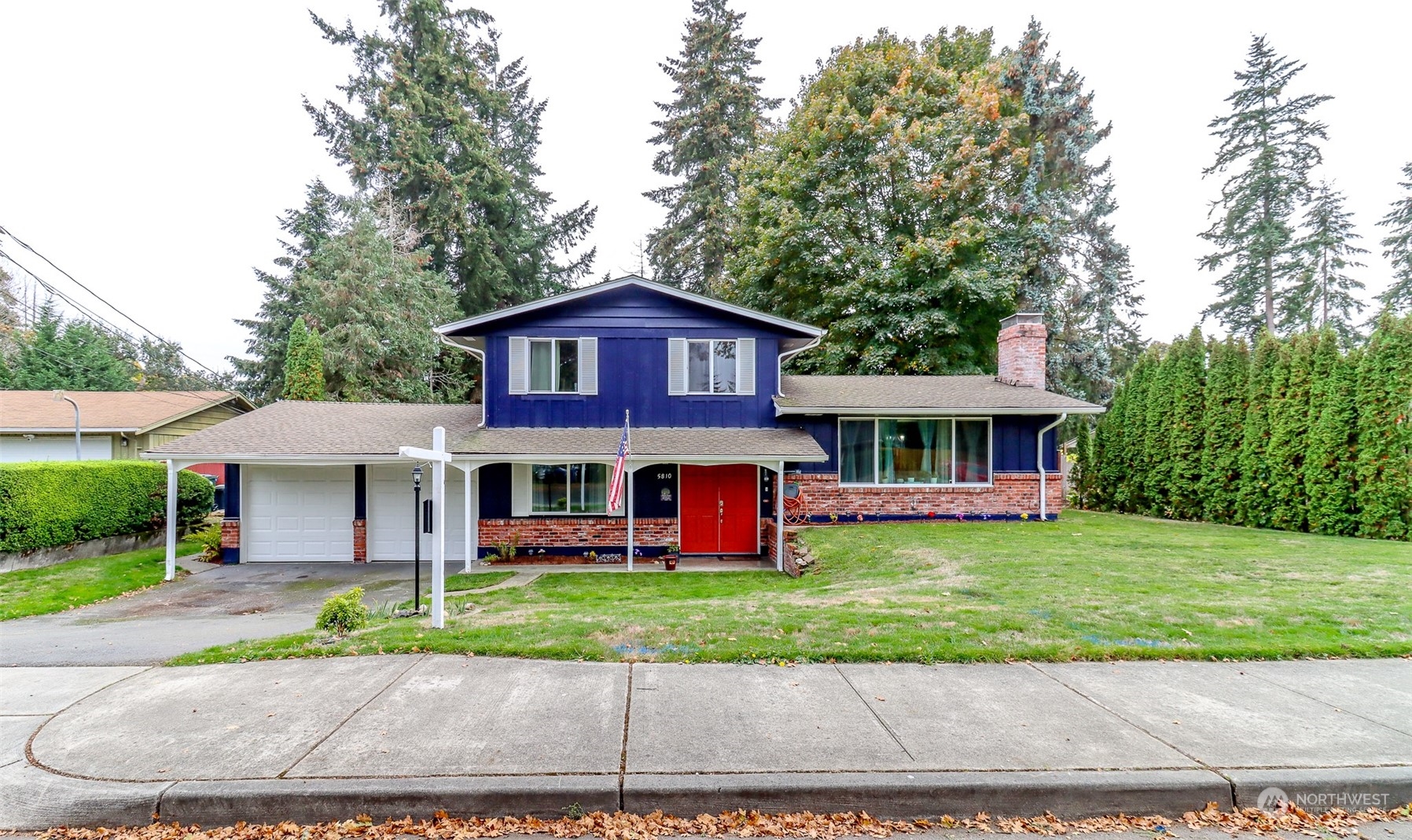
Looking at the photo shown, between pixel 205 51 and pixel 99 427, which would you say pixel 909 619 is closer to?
pixel 205 51

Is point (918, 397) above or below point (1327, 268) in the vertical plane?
below

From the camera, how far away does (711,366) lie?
13031mm

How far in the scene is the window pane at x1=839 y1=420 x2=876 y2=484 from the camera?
13.3m

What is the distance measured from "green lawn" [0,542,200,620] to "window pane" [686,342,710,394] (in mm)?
10330

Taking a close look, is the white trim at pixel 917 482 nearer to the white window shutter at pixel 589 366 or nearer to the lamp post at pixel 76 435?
the white window shutter at pixel 589 366

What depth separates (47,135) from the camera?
11.2 m

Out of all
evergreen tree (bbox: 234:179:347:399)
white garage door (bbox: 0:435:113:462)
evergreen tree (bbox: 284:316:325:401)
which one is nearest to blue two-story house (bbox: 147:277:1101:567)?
evergreen tree (bbox: 284:316:325:401)

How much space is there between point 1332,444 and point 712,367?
12395 mm

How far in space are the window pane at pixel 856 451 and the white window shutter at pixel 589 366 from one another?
5415 millimetres

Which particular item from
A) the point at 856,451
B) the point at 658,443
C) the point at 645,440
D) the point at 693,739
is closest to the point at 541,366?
the point at 645,440

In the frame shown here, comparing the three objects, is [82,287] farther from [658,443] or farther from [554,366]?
[658,443]

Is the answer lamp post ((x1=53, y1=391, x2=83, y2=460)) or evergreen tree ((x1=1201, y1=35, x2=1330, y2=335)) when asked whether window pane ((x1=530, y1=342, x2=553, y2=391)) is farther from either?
evergreen tree ((x1=1201, y1=35, x2=1330, y2=335))

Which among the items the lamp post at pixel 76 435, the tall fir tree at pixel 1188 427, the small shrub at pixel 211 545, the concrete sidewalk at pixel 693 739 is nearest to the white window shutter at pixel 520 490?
the small shrub at pixel 211 545

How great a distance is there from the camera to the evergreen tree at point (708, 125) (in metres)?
27.0
